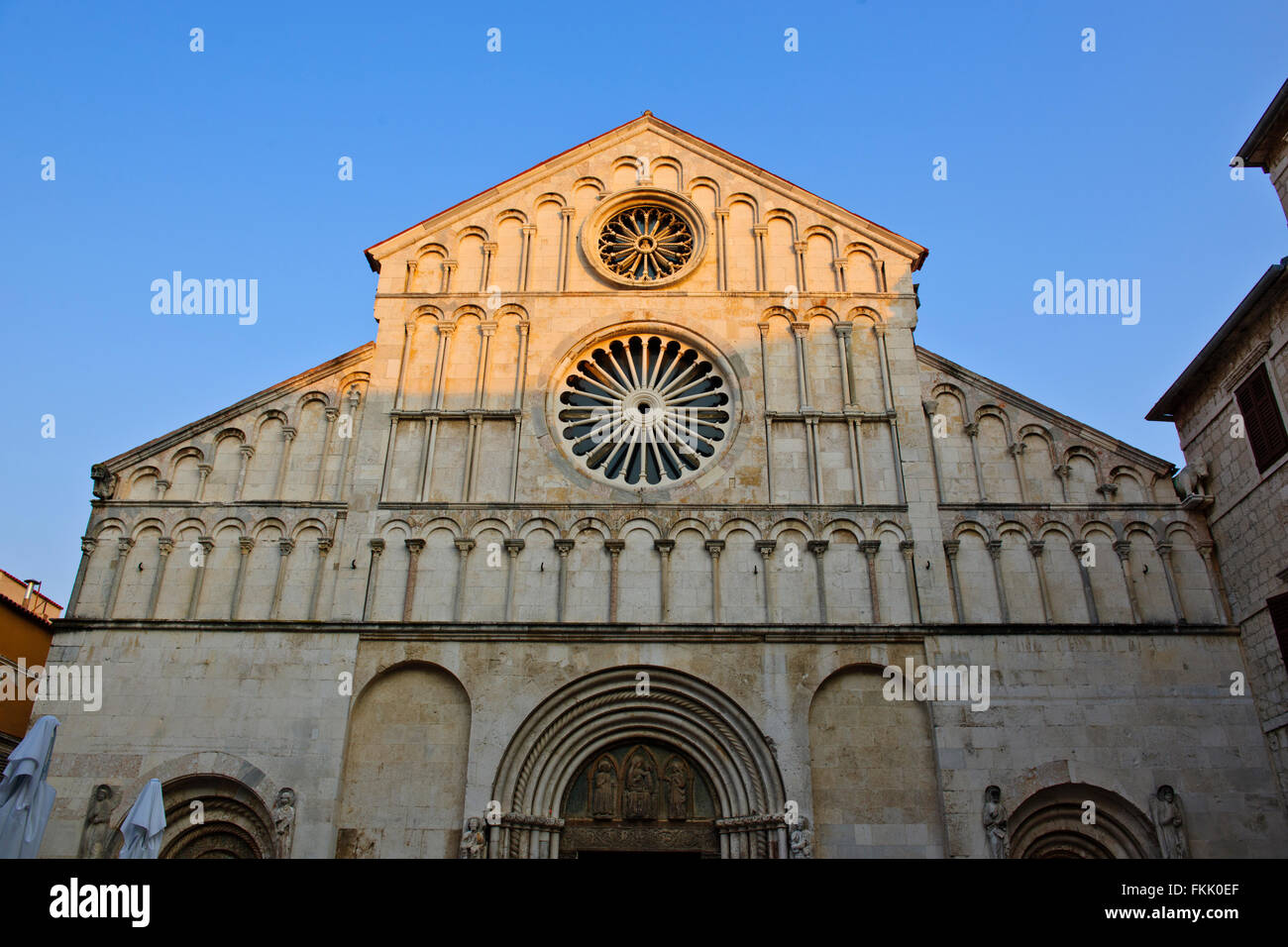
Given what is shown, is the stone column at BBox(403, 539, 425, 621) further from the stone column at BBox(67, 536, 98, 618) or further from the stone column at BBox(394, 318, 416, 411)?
the stone column at BBox(67, 536, 98, 618)

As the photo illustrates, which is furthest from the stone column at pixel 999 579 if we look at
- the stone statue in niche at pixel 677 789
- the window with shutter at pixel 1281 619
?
the stone statue in niche at pixel 677 789

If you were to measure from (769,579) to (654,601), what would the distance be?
1782 mm

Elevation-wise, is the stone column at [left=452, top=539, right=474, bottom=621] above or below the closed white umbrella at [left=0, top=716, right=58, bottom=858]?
above

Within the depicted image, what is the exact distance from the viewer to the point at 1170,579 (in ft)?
49.9

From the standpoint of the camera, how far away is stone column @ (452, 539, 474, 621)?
15.2 meters

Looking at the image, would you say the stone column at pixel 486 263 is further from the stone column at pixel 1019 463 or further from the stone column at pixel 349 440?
the stone column at pixel 1019 463

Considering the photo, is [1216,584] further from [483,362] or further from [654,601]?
[483,362]

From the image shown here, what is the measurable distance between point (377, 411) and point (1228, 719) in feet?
45.2

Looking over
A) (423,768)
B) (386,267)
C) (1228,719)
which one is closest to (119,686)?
(423,768)

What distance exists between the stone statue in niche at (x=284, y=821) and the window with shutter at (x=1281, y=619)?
44.7ft

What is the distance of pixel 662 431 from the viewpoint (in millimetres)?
17125

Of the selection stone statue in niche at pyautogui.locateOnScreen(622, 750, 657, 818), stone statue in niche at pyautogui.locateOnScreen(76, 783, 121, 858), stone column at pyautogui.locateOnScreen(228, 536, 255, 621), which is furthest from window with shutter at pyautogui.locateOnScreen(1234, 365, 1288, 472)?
stone statue in niche at pyautogui.locateOnScreen(76, 783, 121, 858)

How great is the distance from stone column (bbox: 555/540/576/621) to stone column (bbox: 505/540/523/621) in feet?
2.00

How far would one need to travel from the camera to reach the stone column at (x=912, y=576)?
594 inches
